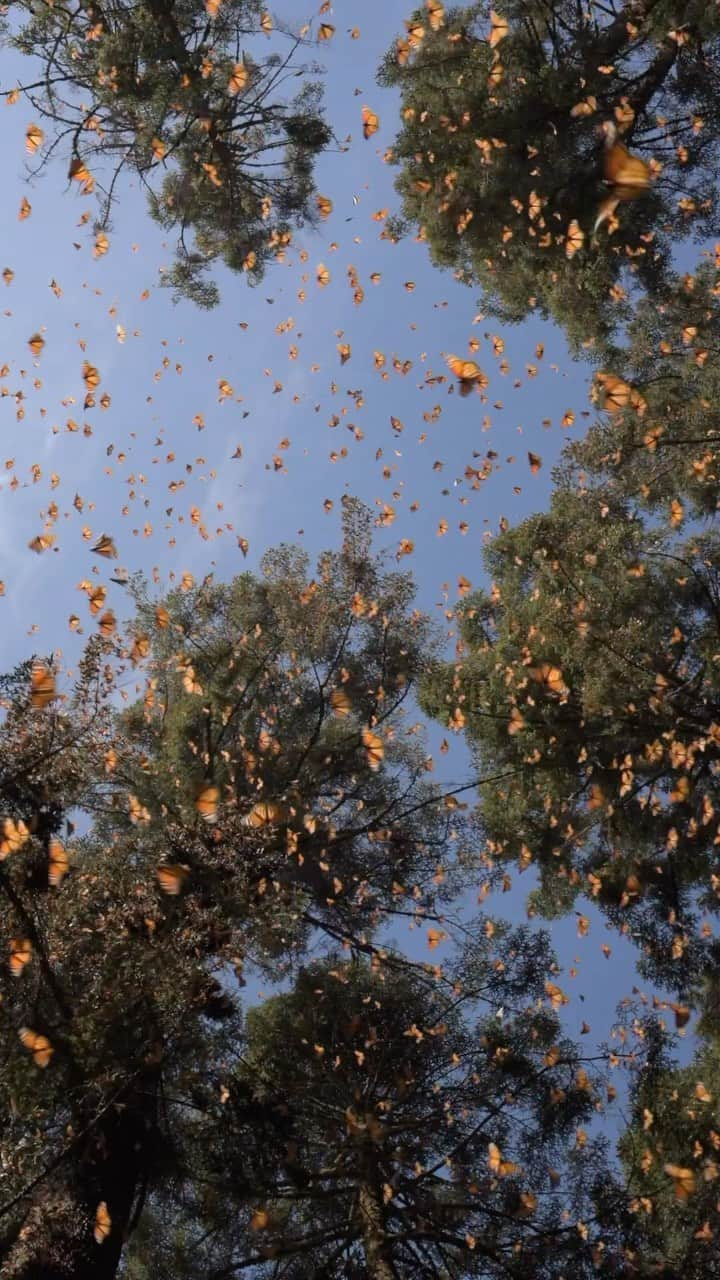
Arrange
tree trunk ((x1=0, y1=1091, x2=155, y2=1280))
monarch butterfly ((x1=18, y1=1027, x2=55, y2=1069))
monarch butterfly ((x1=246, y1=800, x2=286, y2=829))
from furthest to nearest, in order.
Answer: monarch butterfly ((x1=246, y1=800, x2=286, y2=829)) → monarch butterfly ((x1=18, y1=1027, x2=55, y2=1069)) → tree trunk ((x1=0, y1=1091, x2=155, y2=1280))

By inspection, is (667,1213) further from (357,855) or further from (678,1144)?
(357,855)

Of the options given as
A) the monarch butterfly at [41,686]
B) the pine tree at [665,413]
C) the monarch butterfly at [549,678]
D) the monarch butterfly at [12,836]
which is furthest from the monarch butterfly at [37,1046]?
the pine tree at [665,413]

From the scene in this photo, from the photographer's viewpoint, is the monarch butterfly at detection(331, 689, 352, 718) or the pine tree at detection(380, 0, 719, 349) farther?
the monarch butterfly at detection(331, 689, 352, 718)

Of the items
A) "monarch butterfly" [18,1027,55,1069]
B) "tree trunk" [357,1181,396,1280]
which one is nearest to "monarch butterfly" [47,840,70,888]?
"monarch butterfly" [18,1027,55,1069]

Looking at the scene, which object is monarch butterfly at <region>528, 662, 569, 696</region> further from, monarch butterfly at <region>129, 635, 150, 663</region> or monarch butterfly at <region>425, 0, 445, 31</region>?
monarch butterfly at <region>425, 0, 445, 31</region>

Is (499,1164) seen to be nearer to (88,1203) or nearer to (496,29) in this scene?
(88,1203)

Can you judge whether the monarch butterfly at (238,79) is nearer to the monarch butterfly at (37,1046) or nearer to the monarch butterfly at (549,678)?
the monarch butterfly at (549,678)
